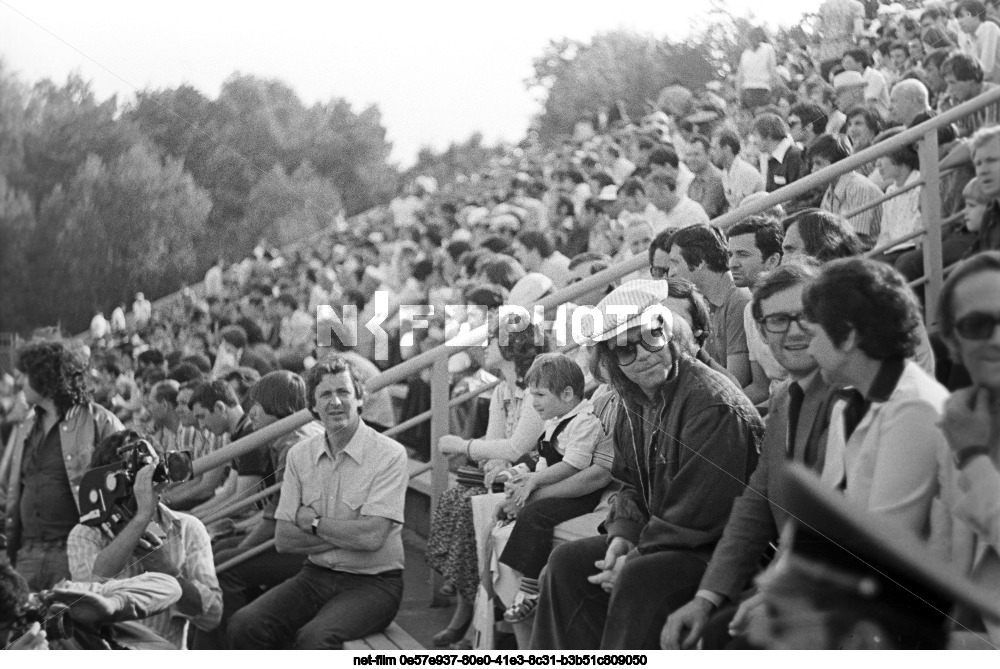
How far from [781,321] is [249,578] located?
4.27 feet

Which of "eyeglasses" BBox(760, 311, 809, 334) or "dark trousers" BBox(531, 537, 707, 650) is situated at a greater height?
"eyeglasses" BBox(760, 311, 809, 334)

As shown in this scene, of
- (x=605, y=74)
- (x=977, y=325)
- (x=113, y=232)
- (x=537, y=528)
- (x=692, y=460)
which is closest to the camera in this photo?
(x=977, y=325)

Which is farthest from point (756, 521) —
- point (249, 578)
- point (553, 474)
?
point (249, 578)

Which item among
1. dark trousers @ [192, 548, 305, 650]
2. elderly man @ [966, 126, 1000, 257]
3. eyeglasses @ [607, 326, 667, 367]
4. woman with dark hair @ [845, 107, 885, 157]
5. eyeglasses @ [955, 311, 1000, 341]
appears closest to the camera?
eyeglasses @ [955, 311, 1000, 341]

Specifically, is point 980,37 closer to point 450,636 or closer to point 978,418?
point 978,418

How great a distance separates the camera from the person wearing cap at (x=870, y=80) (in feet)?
8.89

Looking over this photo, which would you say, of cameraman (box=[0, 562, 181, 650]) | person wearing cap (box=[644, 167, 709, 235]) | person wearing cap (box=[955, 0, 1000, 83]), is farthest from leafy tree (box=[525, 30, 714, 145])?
cameraman (box=[0, 562, 181, 650])

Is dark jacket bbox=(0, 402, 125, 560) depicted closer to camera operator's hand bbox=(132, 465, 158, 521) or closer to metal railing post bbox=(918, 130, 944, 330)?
camera operator's hand bbox=(132, 465, 158, 521)

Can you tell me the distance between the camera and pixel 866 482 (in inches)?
84.2

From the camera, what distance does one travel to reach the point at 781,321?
234cm

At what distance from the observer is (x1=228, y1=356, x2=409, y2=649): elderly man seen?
279cm

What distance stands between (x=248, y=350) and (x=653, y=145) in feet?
3.38

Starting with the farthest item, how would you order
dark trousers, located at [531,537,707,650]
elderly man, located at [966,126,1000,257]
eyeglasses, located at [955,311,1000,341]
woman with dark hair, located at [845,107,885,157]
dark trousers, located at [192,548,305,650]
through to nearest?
dark trousers, located at [192,548,305,650] → woman with dark hair, located at [845,107,885,157] → dark trousers, located at [531,537,707,650] → elderly man, located at [966,126,1000,257] → eyeglasses, located at [955,311,1000,341]

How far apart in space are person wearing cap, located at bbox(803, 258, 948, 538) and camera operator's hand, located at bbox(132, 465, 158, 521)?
4.85ft
